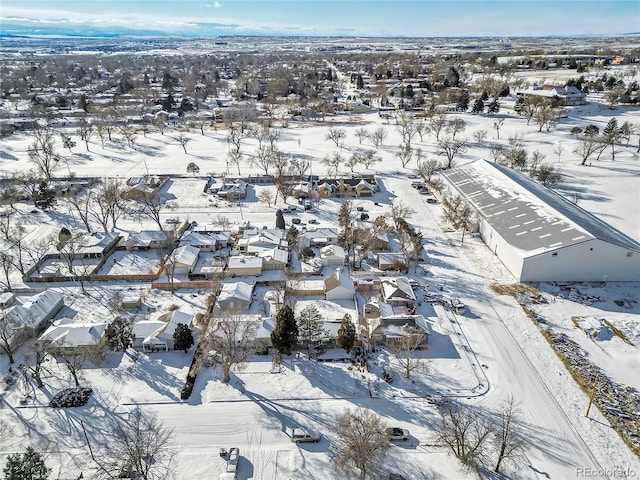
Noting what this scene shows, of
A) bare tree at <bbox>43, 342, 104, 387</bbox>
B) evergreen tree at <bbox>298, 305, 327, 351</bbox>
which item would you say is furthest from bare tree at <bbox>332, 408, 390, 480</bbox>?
bare tree at <bbox>43, 342, 104, 387</bbox>

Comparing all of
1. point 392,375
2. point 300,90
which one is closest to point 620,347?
point 392,375

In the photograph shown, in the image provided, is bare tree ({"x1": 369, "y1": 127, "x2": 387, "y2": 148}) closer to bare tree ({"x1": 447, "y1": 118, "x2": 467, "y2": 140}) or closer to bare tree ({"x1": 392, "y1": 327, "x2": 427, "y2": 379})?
bare tree ({"x1": 447, "y1": 118, "x2": 467, "y2": 140})

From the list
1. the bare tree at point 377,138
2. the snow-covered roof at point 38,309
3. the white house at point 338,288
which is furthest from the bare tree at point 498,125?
the snow-covered roof at point 38,309

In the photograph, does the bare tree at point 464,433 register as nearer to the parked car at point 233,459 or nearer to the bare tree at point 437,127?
the parked car at point 233,459

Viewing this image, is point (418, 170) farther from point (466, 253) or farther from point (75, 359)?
point (75, 359)

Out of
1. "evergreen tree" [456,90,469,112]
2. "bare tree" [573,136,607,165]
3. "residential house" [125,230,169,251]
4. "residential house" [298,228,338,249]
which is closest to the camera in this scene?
"residential house" [298,228,338,249]

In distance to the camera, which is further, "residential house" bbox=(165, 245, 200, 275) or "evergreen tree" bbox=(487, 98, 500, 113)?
"evergreen tree" bbox=(487, 98, 500, 113)
